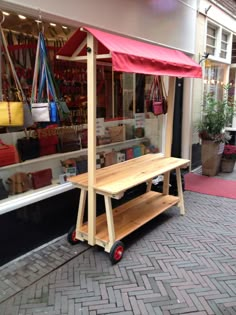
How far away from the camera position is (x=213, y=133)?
6.29 m

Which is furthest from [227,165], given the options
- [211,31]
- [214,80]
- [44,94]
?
[44,94]

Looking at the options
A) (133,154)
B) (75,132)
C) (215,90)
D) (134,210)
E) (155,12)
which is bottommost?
(134,210)

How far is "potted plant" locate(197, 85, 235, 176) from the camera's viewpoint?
20.5 feet

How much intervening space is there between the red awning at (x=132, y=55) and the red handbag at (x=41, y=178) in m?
1.44

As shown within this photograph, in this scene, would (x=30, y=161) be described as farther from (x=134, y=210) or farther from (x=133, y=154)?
(x=133, y=154)

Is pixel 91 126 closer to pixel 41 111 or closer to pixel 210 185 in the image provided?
pixel 41 111

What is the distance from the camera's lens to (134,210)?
4.05m

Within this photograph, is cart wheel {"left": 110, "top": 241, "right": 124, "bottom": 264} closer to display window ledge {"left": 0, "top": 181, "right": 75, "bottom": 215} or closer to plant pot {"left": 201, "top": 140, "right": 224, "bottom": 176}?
display window ledge {"left": 0, "top": 181, "right": 75, "bottom": 215}

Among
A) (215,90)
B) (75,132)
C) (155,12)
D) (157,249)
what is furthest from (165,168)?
(215,90)

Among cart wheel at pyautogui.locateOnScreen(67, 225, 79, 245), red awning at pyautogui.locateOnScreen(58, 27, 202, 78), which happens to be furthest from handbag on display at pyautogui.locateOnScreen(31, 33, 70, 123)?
cart wheel at pyautogui.locateOnScreen(67, 225, 79, 245)

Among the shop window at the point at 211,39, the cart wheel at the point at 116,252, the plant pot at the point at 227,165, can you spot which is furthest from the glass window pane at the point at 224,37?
the cart wheel at the point at 116,252

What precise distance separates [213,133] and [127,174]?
3.40 meters

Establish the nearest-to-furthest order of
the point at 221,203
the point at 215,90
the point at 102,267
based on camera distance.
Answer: the point at 102,267 → the point at 221,203 → the point at 215,90

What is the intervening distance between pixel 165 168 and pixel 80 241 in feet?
4.62
